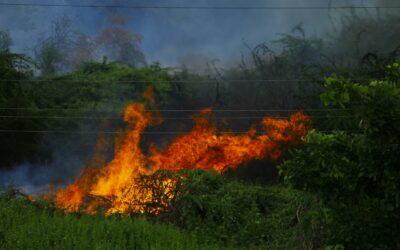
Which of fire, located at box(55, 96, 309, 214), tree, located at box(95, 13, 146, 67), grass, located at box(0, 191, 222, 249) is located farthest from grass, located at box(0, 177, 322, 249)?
tree, located at box(95, 13, 146, 67)

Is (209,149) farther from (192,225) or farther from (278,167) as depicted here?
(278,167)

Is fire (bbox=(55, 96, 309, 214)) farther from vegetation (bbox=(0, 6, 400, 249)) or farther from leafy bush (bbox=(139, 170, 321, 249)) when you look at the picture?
leafy bush (bbox=(139, 170, 321, 249))

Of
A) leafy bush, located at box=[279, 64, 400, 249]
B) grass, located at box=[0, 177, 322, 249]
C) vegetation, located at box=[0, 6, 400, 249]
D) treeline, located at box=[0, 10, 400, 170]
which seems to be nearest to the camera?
leafy bush, located at box=[279, 64, 400, 249]

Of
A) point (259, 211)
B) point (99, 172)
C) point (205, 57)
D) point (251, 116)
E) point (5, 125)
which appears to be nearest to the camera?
point (259, 211)

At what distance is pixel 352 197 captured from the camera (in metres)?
7.30

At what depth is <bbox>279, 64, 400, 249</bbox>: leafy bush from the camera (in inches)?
261

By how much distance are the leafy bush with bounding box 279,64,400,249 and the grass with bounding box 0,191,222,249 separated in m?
5.22

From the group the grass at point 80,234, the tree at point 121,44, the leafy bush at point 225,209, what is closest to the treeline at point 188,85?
the leafy bush at point 225,209

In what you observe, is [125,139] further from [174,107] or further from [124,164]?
[174,107]

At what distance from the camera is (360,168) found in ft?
23.4

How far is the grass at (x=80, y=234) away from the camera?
11.9 meters

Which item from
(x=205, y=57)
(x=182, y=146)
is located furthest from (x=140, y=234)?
(x=205, y=57)

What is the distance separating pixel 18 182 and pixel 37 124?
348 cm

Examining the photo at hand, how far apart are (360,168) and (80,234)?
27.8 feet
